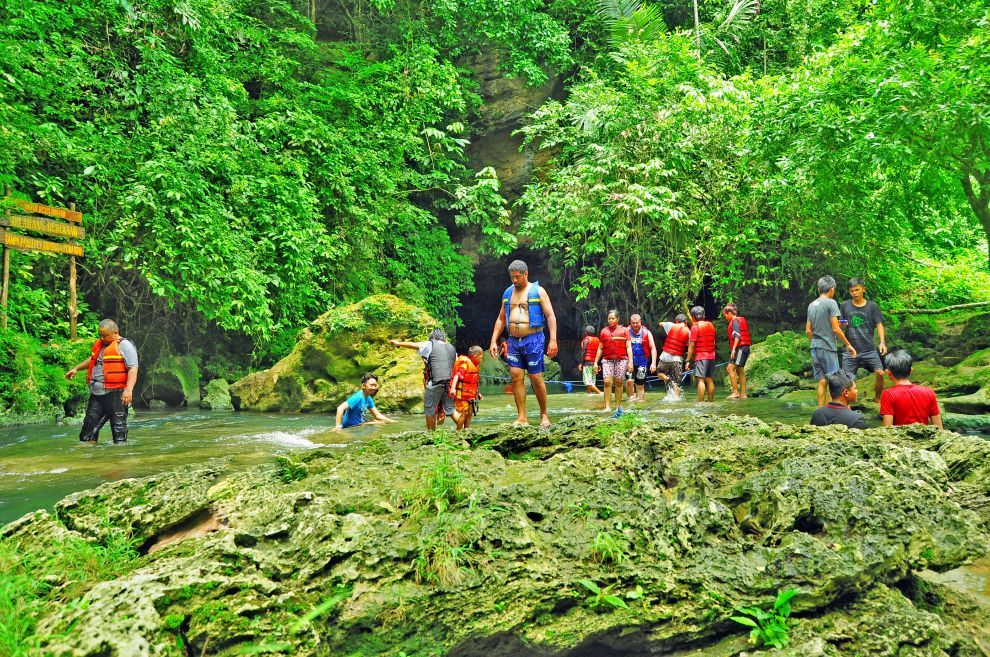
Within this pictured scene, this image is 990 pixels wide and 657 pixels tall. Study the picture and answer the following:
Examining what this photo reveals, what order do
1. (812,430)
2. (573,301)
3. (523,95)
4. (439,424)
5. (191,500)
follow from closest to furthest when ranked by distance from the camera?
(191,500)
(812,430)
(439,424)
(523,95)
(573,301)

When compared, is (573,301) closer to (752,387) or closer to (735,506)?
(752,387)

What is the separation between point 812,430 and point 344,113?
639 inches

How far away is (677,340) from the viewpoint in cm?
1393

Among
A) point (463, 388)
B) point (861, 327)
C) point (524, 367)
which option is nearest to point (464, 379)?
point (463, 388)

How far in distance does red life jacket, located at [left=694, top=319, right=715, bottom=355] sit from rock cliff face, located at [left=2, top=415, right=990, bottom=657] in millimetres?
8644

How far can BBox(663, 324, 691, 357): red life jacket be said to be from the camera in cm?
1385

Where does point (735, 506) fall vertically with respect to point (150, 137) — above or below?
below

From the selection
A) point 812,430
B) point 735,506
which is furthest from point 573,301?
point 735,506

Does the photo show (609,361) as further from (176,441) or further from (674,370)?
(176,441)

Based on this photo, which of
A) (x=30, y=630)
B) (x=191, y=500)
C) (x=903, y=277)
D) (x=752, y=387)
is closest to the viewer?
(x=30, y=630)

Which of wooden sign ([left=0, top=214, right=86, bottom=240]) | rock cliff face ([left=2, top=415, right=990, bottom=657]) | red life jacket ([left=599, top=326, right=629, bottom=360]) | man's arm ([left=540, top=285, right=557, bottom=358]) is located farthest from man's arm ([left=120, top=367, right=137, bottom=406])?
red life jacket ([left=599, top=326, right=629, bottom=360])

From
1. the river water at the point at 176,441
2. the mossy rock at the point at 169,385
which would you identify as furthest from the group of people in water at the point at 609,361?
the mossy rock at the point at 169,385

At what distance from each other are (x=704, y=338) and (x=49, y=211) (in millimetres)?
12294

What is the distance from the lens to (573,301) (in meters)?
24.7
